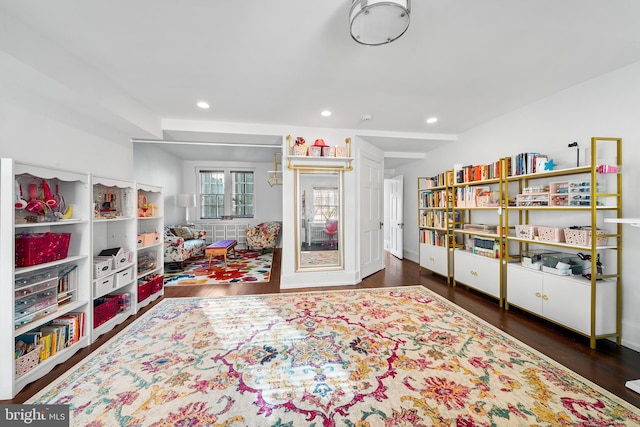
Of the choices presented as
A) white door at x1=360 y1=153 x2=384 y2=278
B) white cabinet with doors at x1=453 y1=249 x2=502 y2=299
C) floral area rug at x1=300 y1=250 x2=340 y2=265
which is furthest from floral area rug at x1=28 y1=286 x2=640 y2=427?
white door at x1=360 y1=153 x2=384 y2=278

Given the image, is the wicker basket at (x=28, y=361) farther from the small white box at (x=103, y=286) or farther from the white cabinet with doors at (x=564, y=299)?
the white cabinet with doors at (x=564, y=299)

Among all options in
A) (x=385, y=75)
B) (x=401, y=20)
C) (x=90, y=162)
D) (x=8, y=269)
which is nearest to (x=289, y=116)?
(x=385, y=75)

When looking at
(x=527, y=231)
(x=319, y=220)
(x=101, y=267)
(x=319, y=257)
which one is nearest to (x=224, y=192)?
(x=319, y=220)

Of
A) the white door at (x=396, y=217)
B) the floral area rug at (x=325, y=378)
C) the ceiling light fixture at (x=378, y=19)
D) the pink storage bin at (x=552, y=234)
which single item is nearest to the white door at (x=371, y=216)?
the white door at (x=396, y=217)

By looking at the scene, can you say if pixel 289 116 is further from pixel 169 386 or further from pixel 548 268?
pixel 548 268

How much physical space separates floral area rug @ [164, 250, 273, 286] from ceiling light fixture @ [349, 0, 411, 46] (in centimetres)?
371

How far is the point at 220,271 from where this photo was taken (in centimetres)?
475

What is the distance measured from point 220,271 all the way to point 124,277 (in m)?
2.05

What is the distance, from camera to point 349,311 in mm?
2939

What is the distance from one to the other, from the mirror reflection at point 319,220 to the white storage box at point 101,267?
7.51 ft

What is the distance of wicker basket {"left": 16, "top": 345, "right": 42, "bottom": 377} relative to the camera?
1693mm

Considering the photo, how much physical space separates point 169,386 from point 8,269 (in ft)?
4.36

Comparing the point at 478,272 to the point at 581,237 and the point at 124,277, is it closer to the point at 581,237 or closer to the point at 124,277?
the point at 581,237

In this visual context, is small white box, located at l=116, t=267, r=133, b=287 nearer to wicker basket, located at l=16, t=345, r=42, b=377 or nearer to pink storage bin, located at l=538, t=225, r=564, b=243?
wicker basket, located at l=16, t=345, r=42, b=377
